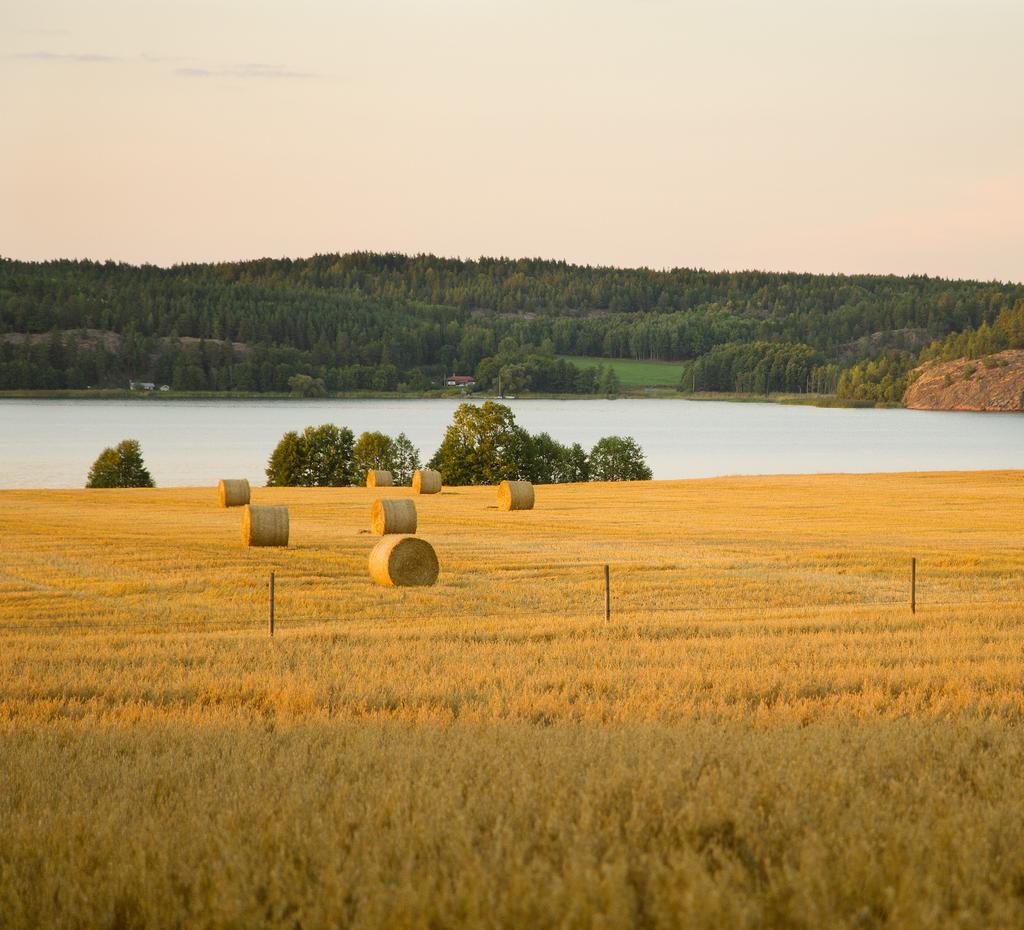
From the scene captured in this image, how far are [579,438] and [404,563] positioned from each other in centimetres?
11754

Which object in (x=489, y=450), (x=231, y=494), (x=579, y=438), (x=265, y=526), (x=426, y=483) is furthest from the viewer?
(x=579, y=438)

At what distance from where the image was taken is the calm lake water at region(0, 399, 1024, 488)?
103m

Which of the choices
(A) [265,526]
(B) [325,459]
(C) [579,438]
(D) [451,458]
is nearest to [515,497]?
(A) [265,526]

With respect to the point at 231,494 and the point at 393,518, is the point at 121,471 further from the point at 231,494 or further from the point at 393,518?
the point at 393,518

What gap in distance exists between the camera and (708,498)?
54.7 meters

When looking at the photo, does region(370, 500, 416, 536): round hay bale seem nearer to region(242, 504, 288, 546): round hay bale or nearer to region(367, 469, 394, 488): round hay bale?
region(242, 504, 288, 546): round hay bale

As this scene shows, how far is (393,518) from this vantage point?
34.8 m

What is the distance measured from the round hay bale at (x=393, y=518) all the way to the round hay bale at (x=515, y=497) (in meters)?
12.5

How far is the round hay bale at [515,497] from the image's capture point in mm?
47781

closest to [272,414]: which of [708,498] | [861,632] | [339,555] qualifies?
[708,498]

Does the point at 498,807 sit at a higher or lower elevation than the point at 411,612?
higher

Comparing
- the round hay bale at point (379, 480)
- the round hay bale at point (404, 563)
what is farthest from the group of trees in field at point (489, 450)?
the round hay bale at point (404, 563)

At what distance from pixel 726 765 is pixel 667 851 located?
180 centimetres

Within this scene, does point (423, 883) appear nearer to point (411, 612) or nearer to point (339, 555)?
point (411, 612)
